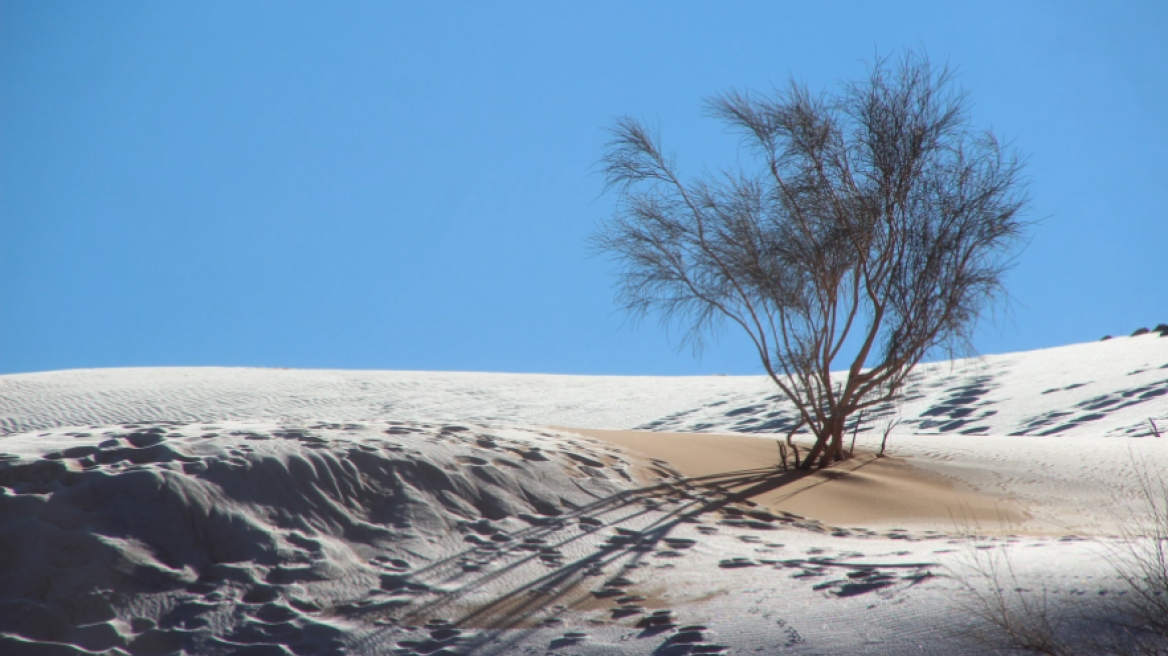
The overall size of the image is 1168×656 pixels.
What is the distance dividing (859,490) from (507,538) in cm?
474

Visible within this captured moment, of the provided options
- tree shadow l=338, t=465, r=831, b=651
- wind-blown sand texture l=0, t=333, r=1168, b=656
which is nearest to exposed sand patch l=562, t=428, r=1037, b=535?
wind-blown sand texture l=0, t=333, r=1168, b=656

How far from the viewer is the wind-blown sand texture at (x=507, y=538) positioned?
541cm

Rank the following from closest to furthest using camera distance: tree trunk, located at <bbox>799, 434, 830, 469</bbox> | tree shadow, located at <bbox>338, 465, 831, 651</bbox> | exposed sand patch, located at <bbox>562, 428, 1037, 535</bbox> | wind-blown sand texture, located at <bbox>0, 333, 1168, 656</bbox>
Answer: wind-blown sand texture, located at <bbox>0, 333, 1168, 656</bbox> < tree shadow, located at <bbox>338, 465, 831, 651</bbox> < exposed sand patch, located at <bbox>562, 428, 1037, 535</bbox> < tree trunk, located at <bbox>799, 434, 830, 469</bbox>

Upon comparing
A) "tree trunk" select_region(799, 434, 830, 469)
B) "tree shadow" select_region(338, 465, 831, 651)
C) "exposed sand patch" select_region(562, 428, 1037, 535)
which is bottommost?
"tree shadow" select_region(338, 465, 831, 651)

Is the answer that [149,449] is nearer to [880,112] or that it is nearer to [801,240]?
[801,240]

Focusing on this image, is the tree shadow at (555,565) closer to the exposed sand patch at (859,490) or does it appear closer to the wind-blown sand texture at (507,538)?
the wind-blown sand texture at (507,538)

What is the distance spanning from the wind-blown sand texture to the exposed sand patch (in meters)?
0.04

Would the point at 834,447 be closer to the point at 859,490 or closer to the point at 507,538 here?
the point at 859,490

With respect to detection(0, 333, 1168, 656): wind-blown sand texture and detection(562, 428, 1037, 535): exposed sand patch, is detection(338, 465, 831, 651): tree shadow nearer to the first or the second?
detection(0, 333, 1168, 656): wind-blown sand texture

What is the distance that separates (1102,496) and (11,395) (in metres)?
20.1

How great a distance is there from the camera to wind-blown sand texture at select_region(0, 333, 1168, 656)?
541cm

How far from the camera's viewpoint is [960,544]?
7.26 m

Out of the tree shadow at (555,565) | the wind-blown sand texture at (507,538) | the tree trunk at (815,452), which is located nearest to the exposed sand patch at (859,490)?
the wind-blown sand texture at (507,538)

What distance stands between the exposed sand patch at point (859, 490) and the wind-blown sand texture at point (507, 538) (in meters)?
0.04
